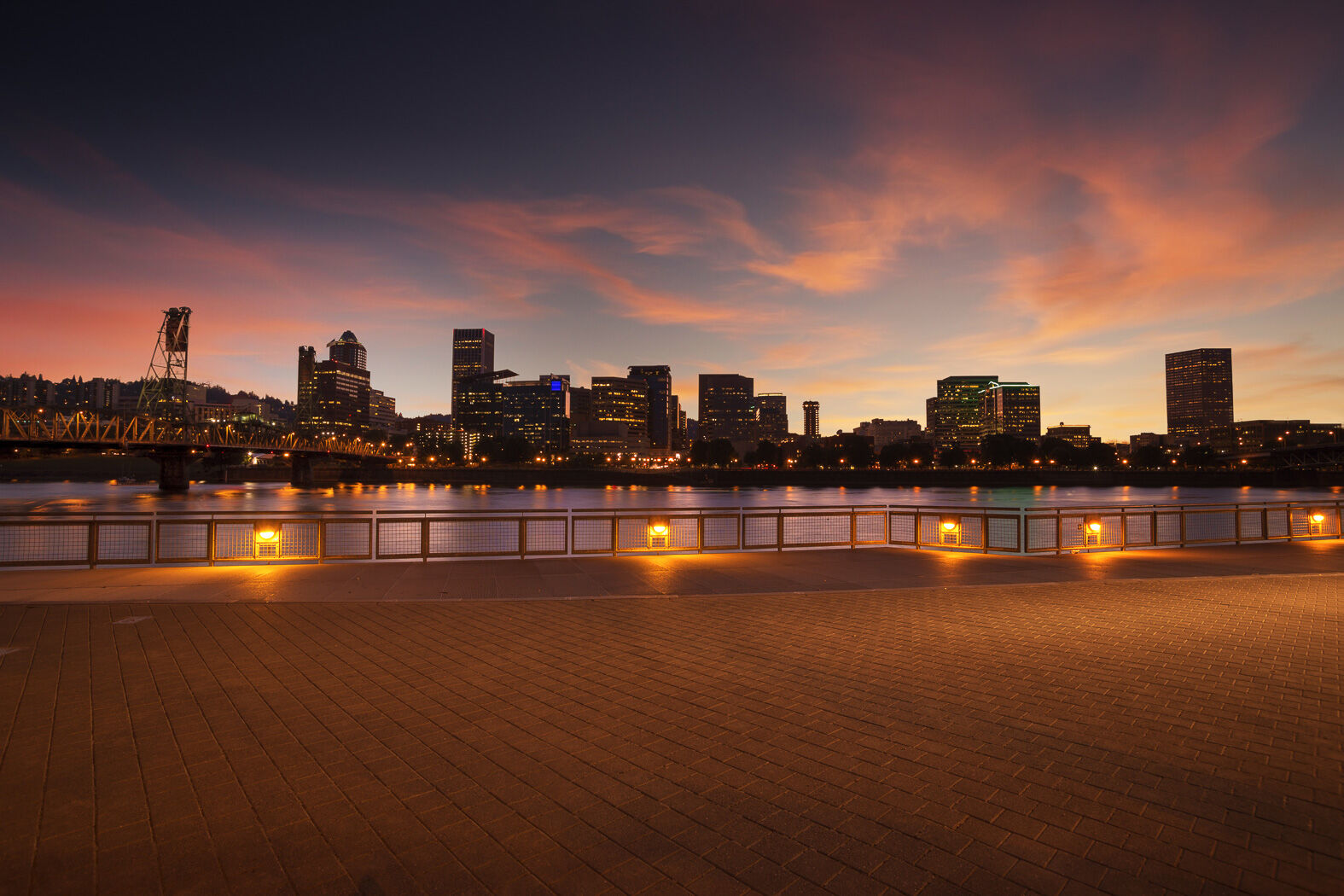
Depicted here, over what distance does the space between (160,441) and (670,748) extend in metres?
117

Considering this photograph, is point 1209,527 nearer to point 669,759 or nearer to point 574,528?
point 574,528

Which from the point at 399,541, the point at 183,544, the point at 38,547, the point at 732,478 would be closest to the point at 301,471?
the point at 732,478

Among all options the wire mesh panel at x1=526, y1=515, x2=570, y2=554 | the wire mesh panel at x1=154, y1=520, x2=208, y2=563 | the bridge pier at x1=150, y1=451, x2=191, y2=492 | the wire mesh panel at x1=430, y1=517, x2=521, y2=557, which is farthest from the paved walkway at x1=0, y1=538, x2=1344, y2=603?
the bridge pier at x1=150, y1=451, x2=191, y2=492

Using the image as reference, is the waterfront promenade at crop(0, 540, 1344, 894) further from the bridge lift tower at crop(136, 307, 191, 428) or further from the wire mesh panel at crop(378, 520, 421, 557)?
the bridge lift tower at crop(136, 307, 191, 428)

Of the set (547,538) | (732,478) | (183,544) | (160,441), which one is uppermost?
(160,441)

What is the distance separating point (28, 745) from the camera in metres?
5.27

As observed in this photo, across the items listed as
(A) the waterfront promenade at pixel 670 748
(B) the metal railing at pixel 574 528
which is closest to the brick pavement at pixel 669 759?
(A) the waterfront promenade at pixel 670 748

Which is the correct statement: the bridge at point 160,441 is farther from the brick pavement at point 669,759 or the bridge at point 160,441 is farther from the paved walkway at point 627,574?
the brick pavement at point 669,759

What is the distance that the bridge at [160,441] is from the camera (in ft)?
258

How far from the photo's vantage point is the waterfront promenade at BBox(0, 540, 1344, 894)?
12.3 ft

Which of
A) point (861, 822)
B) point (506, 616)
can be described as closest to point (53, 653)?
point (506, 616)

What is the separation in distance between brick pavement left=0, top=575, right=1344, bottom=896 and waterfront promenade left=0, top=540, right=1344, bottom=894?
3cm

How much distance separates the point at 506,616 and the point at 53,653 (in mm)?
5275

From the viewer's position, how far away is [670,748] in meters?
5.29
